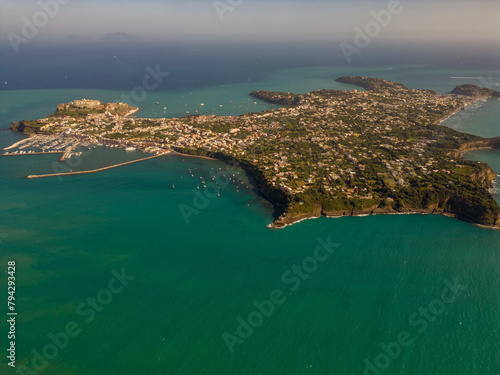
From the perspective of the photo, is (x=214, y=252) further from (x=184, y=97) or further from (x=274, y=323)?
(x=184, y=97)

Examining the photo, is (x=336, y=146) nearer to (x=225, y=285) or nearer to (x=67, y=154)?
(x=225, y=285)

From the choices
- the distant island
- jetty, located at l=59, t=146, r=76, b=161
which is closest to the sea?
the distant island

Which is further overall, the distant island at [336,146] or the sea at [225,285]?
the distant island at [336,146]

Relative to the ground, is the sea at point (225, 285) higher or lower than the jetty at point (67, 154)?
lower

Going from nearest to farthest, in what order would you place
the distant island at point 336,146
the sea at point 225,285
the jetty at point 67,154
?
the sea at point 225,285 < the distant island at point 336,146 < the jetty at point 67,154

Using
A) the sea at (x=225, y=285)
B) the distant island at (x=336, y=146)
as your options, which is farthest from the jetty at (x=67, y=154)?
the sea at (x=225, y=285)

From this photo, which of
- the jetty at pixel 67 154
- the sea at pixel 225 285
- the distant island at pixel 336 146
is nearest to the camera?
the sea at pixel 225 285

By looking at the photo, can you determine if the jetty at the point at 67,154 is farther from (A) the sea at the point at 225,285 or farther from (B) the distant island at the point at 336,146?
(A) the sea at the point at 225,285

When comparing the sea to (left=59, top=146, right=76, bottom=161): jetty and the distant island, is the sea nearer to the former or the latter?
the distant island
